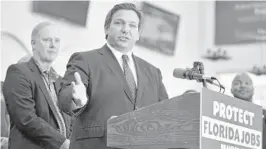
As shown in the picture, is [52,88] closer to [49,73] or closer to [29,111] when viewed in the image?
[49,73]

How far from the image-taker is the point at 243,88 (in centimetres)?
575

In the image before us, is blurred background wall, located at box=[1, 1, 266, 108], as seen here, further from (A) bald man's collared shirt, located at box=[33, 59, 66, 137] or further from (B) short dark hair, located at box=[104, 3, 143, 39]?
(B) short dark hair, located at box=[104, 3, 143, 39]

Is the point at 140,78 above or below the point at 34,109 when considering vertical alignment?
above

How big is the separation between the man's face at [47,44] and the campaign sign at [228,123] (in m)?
1.88

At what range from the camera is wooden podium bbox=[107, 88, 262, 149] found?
2438 mm

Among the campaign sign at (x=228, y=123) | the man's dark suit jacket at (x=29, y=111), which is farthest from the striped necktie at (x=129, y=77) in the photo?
the campaign sign at (x=228, y=123)

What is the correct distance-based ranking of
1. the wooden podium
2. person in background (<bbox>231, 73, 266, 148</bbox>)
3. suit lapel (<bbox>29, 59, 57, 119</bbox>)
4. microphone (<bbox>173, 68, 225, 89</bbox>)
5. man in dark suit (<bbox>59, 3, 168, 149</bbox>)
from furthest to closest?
person in background (<bbox>231, 73, 266, 148</bbox>) → suit lapel (<bbox>29, 59, 57, 119</bbox>) → man in dark suit (<bbox>59, 3, 168, 149</bbox>) → microphone (<bbox>173, 68, 225, 89</bbox>) → the wooden podium

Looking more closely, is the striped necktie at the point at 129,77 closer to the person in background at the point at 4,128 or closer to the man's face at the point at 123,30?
the man's face at the point at 123,30

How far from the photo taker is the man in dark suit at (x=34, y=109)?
3.74 m

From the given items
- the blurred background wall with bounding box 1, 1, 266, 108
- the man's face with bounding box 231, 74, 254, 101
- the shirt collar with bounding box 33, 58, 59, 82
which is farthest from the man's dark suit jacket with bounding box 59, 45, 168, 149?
the blurred background wall with bounding box 1, 1, 266, 108

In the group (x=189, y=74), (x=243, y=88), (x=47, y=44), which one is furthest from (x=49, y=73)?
(x=243, y=88)

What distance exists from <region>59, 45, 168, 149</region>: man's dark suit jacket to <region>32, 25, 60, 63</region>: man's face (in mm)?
1019

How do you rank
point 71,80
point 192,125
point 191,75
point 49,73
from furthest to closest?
point 49,73
point 71,80
point 191,75
point 192,125

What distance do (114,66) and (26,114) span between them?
2.81 feet
